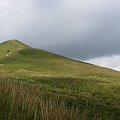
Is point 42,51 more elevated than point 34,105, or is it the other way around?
point 42,51

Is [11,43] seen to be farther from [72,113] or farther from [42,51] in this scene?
[72,113]

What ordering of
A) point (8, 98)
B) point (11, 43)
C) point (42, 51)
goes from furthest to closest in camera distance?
point (11, 43) → point (42, 51) → point (8, 98)

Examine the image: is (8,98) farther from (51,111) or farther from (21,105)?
(51,111)

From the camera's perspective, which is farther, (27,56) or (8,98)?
(27,56)

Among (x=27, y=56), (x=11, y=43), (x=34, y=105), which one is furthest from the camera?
(x=11, y=43)

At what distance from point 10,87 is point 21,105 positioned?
1510 mm

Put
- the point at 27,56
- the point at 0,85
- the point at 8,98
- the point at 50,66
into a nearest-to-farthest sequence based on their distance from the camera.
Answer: the point at 8,98 < the point at 0,85 < the point at 50,66 < the point at 27,56

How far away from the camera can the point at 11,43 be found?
106 metres

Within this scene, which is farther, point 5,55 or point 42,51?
point 42,51

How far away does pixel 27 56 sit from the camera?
85.8 metres

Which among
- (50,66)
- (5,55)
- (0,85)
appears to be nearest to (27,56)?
(5,55)

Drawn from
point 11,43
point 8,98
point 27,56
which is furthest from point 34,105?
point 11,43

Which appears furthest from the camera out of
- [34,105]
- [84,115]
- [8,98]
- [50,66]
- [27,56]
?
[27,56]

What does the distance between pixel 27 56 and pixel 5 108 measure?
249 feet
